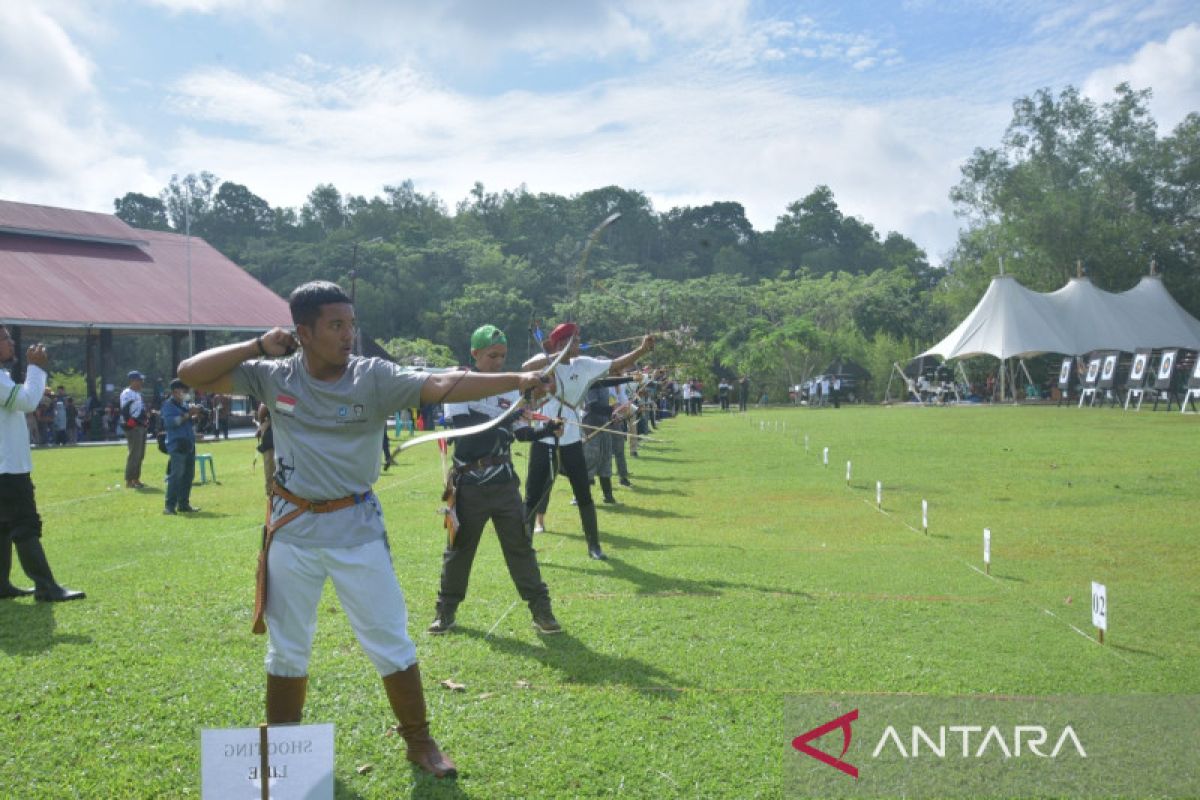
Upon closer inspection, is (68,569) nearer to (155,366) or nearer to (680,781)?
(680,781)

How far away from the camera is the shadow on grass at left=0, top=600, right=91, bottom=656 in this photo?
7.14m

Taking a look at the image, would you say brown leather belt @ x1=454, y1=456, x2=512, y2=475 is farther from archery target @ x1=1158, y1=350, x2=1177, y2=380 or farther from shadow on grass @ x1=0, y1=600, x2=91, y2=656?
archery target @ x1=1158, y1=350, x2=1177, y2=380

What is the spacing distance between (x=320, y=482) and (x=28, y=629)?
452 cm

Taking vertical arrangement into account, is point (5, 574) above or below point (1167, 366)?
below

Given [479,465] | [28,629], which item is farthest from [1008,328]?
[28,629]

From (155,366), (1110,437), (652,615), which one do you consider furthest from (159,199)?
(652,615)

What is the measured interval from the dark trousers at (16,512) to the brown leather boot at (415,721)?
5.43 metres

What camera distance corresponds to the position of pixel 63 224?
146 ft

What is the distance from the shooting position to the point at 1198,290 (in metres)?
67.5

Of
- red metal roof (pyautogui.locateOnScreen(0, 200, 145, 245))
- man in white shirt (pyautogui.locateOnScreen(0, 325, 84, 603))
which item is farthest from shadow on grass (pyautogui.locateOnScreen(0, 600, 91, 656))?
red metal roof (pyautogui.locateOnScreen(0, 200, 145, 245))


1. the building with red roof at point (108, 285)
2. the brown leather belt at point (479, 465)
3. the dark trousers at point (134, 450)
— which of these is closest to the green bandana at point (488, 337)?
the brown leather belt at point (479, 465)

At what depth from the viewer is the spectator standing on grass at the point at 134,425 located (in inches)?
766

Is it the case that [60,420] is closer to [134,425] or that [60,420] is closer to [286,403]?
[134,425]

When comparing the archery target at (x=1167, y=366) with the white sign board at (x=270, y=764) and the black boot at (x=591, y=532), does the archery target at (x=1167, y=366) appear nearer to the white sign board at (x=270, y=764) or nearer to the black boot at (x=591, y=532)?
the black boot at (x=591, y=532)
